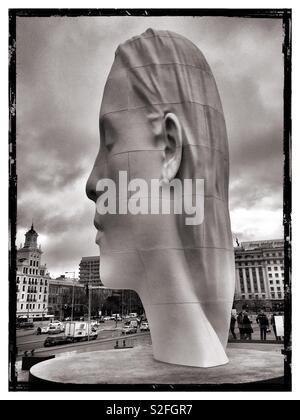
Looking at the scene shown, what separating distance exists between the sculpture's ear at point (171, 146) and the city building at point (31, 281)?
4878 millimetres

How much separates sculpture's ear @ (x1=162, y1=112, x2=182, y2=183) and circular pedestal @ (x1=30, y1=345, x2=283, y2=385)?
3264 mm

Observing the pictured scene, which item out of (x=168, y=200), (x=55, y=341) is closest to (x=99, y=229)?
(x=168, y=200)

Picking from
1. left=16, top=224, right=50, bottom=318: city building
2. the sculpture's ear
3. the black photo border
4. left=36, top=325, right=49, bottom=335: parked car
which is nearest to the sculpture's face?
the sculpture's ear

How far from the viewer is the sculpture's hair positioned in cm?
686

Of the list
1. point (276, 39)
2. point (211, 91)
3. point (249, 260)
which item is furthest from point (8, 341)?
point (249, 260)

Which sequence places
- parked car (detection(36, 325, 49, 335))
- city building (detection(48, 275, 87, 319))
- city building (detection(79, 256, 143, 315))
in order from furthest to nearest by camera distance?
city building (detection(79, 256, 143, 315)) → city building (detection(48, 275, 87, 319)) → parked car (detection(36, 325, 49, 335))

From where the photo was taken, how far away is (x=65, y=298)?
25031 mm

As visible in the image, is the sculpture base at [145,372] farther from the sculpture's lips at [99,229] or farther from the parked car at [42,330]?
the parked car at [42,330]

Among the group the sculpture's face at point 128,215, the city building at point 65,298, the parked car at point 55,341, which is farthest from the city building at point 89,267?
the sculpture's face at point 128,215

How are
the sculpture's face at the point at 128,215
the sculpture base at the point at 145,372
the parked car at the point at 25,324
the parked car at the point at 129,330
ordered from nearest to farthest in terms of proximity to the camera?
the sculpture base at the point at 145,372, the sculpture's face at the point at 128,215, the parked car at the point at 25,324, the parked car at the point at 129,330

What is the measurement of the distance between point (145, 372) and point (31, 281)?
1139cm

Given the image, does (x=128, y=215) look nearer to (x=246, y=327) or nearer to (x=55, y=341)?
(x=246, y=327)

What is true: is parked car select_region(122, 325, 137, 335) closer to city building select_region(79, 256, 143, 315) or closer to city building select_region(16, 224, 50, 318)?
city building select_region(16, 224, 50, 318)

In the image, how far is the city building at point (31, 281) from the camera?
37.2ft
